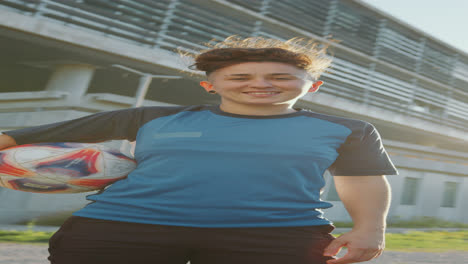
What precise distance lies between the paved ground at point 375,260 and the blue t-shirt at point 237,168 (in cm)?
372

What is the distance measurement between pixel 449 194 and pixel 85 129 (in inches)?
811

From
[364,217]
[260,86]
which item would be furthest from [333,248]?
[260,86]

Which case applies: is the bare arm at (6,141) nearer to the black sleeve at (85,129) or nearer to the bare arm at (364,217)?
the black sleeve at (85,129)

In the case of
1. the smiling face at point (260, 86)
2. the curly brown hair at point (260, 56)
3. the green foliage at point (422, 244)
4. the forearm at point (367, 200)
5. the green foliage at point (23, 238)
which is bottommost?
the green foliage at point (23, 238)

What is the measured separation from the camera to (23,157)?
2031mm

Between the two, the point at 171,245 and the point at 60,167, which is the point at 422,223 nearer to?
the point at 60,167

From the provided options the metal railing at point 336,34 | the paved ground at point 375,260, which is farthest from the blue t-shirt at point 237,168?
the metal railing at point 336,34

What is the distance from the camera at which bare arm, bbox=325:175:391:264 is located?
1570mm

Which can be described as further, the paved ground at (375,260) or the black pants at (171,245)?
the paved ground at (375,260)

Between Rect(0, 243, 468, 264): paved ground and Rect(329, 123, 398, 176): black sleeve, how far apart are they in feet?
13.1

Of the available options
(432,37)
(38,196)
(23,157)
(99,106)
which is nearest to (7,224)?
(38,196)

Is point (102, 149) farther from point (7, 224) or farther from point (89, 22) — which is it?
point (89, 22)

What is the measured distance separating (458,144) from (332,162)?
26.7 metres

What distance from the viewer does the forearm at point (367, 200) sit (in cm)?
162
